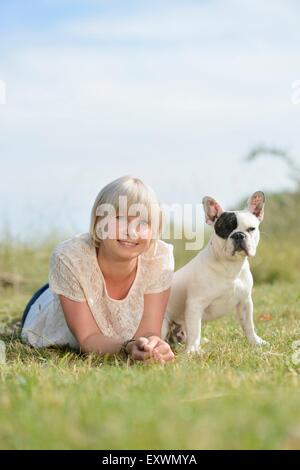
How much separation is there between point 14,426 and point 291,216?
10.5 m

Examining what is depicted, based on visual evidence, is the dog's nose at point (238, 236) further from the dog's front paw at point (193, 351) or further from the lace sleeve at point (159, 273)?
the dog's front paw at point (193, 351)

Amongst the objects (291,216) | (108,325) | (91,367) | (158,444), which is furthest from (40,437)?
(291,216)

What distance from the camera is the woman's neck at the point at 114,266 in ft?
15.8

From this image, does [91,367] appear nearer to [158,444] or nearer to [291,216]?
[158,444]

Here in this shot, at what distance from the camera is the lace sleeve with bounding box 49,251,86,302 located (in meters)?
4.76

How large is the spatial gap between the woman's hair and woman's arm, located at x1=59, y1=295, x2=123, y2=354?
475 millimetres

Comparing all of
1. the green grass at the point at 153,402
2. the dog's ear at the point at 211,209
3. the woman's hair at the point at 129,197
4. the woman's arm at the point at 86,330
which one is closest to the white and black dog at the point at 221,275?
the dog's ear at the point at 211,209

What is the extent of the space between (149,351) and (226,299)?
853 millimetres

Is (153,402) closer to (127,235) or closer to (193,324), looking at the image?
(127,235)

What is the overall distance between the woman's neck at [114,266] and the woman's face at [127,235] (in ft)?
0.56

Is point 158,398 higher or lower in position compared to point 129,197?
lower

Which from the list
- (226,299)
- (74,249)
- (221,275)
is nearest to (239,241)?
(221,275)

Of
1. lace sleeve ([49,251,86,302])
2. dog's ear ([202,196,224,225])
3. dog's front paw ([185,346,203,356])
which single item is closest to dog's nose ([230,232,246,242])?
dog's ear ([202,196,224,225])

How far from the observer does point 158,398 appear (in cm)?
309
